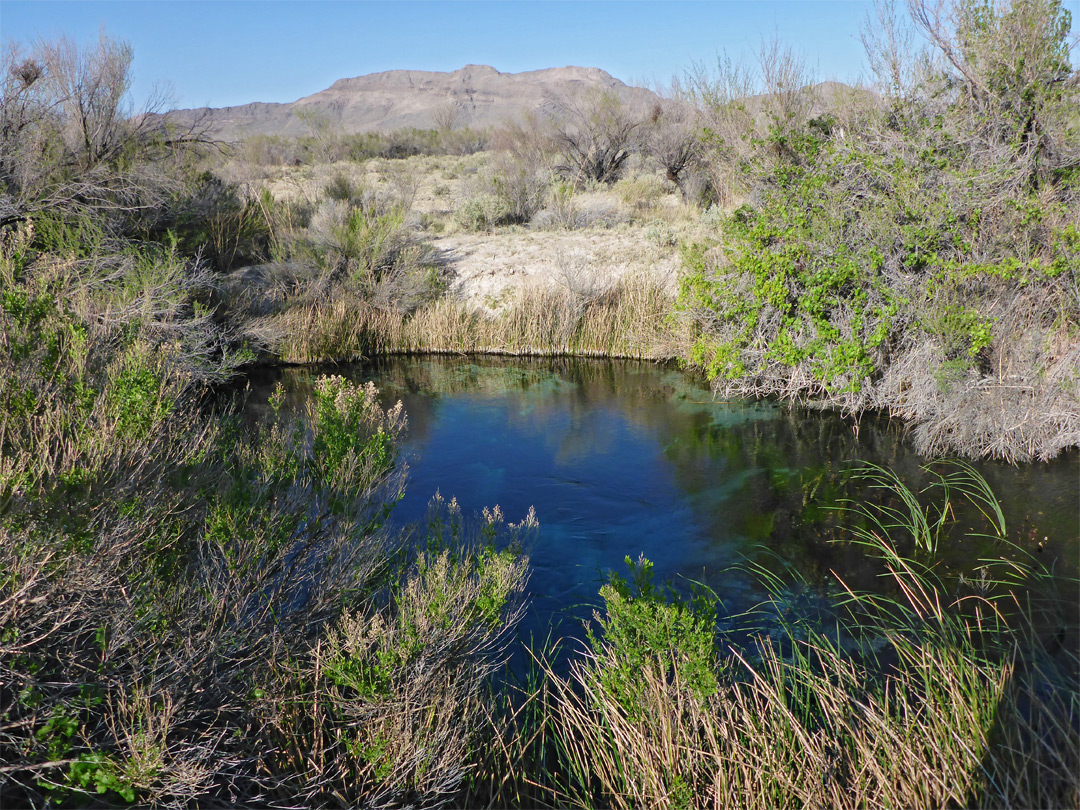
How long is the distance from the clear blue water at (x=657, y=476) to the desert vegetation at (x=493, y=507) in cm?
34

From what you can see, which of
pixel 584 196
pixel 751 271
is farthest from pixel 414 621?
pixel 584 196

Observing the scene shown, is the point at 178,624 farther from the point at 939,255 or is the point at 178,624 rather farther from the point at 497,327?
the point at 497,327

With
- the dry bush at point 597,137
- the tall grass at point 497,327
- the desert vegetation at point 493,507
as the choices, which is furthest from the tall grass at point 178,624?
the dry bush at point 597,137

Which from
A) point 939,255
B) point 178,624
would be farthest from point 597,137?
point 178,624

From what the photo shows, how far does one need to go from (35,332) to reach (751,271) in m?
7.98

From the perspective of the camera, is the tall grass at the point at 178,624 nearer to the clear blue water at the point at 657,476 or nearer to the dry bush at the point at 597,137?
the clear blue water at the point at 657,476

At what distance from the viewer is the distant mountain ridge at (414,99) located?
248 ft

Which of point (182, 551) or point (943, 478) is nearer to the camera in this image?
point (182, 551)

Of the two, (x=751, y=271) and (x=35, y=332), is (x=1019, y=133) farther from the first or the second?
(x=35, y=332)

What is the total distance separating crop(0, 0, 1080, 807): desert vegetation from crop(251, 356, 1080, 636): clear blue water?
1.10 feet

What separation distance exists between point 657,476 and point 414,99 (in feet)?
283

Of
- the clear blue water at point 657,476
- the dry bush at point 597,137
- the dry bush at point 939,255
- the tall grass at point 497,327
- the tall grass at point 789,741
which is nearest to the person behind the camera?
the tall grass at point 789,741

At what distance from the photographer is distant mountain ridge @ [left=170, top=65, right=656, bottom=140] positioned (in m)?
75.7

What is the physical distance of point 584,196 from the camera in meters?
18.8
